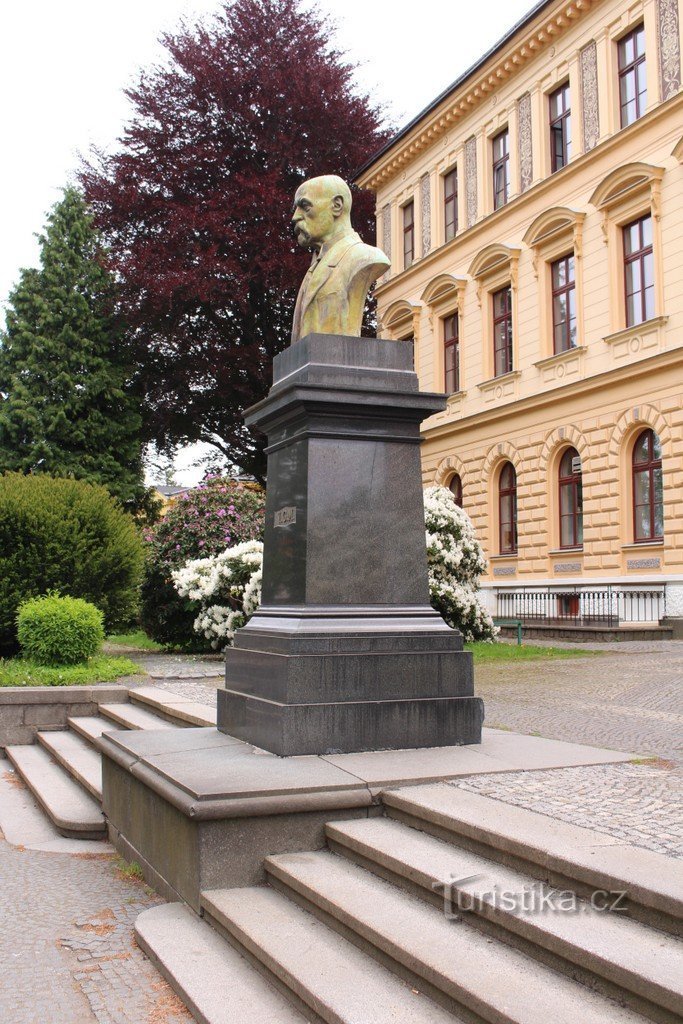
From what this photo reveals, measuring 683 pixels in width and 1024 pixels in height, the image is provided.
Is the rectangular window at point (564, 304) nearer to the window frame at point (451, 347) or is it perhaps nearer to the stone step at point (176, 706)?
the window frame at point (451, 347)

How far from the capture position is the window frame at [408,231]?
33.9 m

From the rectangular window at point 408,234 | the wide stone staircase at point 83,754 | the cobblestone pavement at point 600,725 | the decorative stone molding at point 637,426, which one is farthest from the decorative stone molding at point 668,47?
the wide stone staircase at point 83,754

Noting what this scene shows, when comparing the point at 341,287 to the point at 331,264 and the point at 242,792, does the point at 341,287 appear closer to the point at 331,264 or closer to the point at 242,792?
the point at 331,264

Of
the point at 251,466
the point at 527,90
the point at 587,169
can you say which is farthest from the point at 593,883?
the point at 251,466

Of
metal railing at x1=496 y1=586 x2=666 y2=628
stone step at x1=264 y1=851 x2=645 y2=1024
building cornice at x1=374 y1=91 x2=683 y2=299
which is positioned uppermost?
building cornice at x1=374 y1=91 x2=683 y2=299

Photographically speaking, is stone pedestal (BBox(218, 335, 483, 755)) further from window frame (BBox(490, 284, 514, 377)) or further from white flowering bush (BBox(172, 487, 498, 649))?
window frame (BBox(490, 284, 514, 377))

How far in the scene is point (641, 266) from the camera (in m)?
22.8

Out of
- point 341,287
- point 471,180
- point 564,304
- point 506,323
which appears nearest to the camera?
point 341,287

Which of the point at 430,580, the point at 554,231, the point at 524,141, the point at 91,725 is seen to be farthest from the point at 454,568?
the point at 524,141

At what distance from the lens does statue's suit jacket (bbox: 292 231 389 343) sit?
274 inches

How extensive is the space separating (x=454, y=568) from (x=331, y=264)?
398 inches

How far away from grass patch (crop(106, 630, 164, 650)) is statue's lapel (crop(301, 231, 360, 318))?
11380 mm

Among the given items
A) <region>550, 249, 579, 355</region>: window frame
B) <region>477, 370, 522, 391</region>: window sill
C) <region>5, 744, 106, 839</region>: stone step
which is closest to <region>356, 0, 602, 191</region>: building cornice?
<region>550, 249, 579, 355</region>: window frame

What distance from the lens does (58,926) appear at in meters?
4.89
